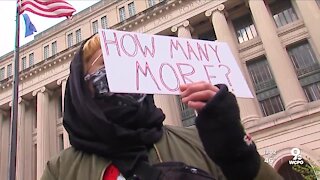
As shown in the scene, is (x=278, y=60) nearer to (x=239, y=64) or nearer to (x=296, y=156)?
(x=239, y=64)

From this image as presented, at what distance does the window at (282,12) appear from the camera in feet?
69.2

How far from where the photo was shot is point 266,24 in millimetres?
19969

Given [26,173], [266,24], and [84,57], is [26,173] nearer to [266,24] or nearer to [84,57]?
[266,24]

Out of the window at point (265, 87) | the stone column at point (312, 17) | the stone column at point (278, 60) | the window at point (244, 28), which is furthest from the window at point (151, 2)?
the stone column at point (312, 17)

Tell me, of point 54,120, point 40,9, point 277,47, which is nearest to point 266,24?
point 277,47

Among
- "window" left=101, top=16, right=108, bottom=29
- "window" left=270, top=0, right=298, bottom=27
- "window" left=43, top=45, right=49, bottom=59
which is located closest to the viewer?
"window" left=270, top=0, right=298, bottom=27

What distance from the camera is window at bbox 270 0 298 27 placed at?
69.2 feet

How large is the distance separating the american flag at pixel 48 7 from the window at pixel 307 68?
13.0 metres

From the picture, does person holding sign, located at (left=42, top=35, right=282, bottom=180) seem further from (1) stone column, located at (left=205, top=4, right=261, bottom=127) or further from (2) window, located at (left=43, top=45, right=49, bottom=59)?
(2) window, located at (left=43, top=45, right=49, bottom=59)

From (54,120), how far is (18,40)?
56.7 ft

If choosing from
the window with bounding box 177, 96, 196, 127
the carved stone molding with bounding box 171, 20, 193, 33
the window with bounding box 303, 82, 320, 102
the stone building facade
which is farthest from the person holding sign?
the carved stone molding with bounding box 171, 20, 193, 33

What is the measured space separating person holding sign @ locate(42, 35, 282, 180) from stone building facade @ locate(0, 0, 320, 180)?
15.6 metres

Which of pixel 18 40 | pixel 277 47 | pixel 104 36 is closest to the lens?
pixel 104 36

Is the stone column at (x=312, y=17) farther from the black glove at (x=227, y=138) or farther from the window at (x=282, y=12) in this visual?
the black glove at (x=227, y=138)
